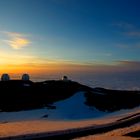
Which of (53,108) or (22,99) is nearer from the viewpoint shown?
(53,108)

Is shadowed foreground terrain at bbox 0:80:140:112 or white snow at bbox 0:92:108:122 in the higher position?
shadowed foreground terrain at bbox 0:80:140:112

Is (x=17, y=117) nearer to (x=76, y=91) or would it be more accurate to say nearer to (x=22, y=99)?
(x=22, y=99)

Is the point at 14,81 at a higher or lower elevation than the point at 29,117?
higher

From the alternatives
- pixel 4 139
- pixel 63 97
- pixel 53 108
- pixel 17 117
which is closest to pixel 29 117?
pixel 17 117

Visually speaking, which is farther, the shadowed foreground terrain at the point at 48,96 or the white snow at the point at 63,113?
the shadowed foreground terrain at the point at 48,96

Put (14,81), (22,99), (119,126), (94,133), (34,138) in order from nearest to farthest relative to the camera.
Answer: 1. (34,138)
2. (94,133)
3. (119,126)
4. (22,99)
5. (14,81)

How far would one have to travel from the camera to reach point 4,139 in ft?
115

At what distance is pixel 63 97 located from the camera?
70.6 meters

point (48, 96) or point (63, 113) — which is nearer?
point (63, 113)

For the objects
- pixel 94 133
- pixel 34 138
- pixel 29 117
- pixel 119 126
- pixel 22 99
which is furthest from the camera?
pixel 22 99

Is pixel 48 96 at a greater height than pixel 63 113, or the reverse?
pixel 48 96

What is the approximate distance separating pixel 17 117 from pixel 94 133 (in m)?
23.0

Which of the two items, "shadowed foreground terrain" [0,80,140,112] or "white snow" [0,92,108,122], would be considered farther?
"shadowed foreground terrain" [0,80,140,112]

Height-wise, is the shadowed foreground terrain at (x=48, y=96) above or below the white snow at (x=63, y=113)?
above
